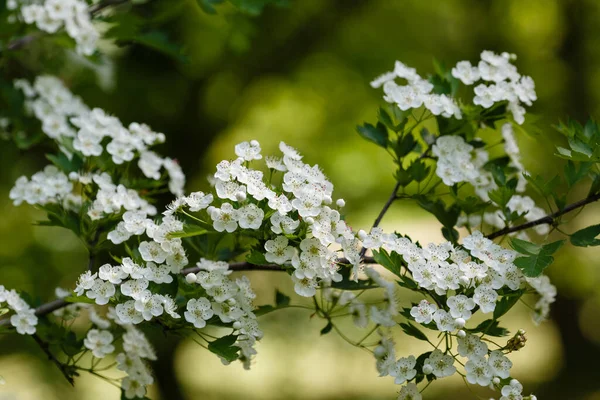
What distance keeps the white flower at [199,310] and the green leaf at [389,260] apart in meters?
0.40

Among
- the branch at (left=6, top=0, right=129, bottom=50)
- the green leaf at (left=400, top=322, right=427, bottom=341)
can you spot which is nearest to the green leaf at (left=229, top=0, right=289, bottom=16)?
the branch at (left=6, top=0, right=129, bottom=50)

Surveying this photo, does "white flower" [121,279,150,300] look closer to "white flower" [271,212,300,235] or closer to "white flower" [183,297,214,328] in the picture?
"white flower" [183,297,214,328]

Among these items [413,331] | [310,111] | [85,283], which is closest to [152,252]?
[85,283]

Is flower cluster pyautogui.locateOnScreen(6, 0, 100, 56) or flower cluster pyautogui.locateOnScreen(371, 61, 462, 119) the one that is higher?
flower cluster pyautogui.locateOnScreen(371, 61, 462, 119)

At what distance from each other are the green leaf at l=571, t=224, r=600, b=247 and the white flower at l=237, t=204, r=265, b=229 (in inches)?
29.6

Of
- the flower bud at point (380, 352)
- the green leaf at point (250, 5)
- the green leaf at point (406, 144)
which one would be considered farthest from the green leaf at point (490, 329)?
the green leaf at point (250, 5)

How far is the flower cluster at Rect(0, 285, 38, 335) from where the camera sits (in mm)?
1733

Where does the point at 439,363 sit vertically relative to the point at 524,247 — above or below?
below

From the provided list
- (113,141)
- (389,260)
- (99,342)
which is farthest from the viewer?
(113,141)

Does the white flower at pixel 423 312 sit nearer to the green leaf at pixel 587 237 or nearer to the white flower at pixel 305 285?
the white flower at pixel 305 285

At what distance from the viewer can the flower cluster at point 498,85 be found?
1944 mm

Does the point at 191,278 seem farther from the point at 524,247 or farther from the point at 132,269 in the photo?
the point at 524,247

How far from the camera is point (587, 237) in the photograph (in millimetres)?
1657

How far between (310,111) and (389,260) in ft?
15.0
